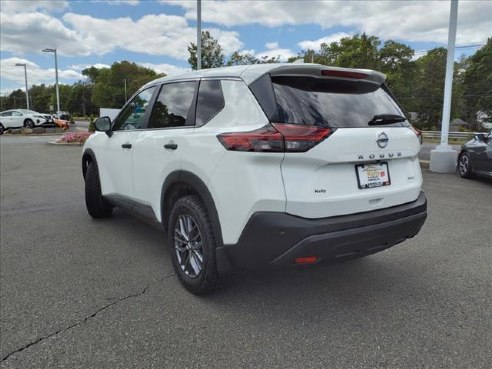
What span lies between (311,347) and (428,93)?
59.4 meters

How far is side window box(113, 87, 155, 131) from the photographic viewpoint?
4219 millimetres

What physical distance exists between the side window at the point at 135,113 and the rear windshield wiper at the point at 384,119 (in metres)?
2.20

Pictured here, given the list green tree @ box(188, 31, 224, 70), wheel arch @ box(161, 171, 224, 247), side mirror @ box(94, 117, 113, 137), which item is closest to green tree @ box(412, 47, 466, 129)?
green tree @ box(188, 31, 224, 70)

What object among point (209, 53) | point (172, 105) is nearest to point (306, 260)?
point (172, 105)

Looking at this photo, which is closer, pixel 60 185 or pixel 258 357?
pixel 258 357

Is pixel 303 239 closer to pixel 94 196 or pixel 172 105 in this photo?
pixel 172 105

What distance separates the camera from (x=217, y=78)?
3236mm

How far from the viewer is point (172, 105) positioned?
3746 millimetres

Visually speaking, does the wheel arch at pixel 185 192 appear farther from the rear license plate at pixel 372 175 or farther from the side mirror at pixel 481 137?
the side mirror at pixel 481 137

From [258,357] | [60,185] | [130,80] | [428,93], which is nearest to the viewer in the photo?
[258,357]

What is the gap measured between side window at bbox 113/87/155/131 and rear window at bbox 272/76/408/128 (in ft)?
5.99

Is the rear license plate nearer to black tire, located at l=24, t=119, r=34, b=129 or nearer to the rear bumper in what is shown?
the rear bumper

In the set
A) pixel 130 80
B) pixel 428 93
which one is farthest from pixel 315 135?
pixel 130 80

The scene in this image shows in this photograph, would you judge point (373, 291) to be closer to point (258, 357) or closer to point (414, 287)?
point (414, 287)
